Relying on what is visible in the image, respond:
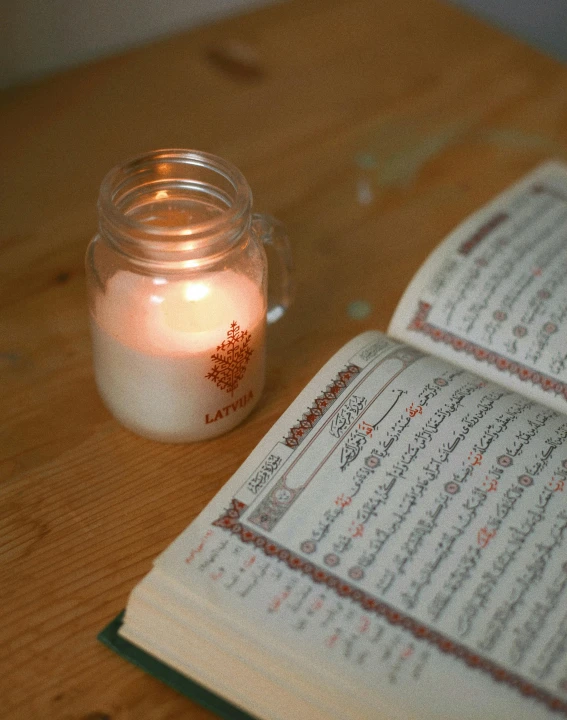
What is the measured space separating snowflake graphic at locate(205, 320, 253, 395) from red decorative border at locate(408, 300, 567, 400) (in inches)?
5.7

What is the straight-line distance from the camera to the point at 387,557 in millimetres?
459

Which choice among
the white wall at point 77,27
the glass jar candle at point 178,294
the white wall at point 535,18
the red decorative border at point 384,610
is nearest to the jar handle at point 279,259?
the glass jar candle at point 178,294

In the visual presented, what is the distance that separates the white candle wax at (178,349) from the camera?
508 millimetres

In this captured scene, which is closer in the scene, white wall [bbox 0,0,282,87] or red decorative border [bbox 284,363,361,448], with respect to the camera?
red decorative border [bbox 284,363,361,448]

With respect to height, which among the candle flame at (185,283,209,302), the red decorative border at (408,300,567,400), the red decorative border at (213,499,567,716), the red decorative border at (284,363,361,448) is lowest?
the red decorative border at (213,499,567,716)

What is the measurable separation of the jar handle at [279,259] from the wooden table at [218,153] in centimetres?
3

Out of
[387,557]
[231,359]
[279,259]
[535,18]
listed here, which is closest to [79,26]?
[279,259]

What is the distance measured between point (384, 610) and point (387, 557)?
0.03m

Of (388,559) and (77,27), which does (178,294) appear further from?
(77,27)

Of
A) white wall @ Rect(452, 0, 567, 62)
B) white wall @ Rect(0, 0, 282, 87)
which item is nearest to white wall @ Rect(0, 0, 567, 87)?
white wall @ Rect(0, 0, 282, 87)

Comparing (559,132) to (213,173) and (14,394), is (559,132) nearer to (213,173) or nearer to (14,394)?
(213,173)

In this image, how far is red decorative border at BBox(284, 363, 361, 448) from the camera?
51 cm

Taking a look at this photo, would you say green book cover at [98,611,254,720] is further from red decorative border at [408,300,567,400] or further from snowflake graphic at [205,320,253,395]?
red decorative border at [408,300,567,400]

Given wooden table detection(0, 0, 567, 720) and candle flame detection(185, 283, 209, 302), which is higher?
candle flame detection(185, 283, 209, 302)
